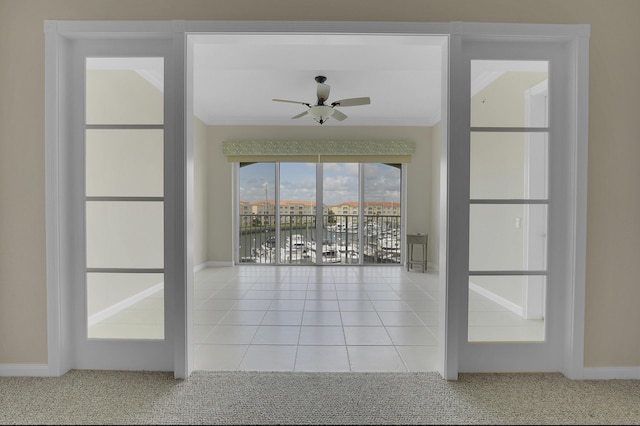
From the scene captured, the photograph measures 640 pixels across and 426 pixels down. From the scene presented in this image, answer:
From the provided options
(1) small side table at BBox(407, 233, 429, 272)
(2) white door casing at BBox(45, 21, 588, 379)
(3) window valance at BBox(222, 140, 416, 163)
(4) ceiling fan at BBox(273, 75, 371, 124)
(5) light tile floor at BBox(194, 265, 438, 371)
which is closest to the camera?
(2) white door casing at BBox(45, 21, 588, 379)

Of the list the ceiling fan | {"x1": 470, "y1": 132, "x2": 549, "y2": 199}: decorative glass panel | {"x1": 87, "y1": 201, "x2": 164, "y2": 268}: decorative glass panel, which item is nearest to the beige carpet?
{"x1": 87, "y1": 201, "x2": 164, "y2": 268}: decorative glass panel

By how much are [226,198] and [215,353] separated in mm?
4272

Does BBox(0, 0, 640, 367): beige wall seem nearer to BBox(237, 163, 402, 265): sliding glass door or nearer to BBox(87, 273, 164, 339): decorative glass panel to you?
BBox(87, 273, 164, 339): decorative glass panel

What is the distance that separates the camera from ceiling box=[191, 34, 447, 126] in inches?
128

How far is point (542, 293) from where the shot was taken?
7.36ft

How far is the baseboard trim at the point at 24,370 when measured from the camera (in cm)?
216

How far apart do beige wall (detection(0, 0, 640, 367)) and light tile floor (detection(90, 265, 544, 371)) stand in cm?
44

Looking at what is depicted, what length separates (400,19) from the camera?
6.94 feet

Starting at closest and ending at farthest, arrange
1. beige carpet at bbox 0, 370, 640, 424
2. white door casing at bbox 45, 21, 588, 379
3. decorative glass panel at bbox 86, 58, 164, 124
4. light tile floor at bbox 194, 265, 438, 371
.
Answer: beige carpet at bbox 0, 370, 640, 424 < white door casing at bbox 45, 21, 588, 379 < decorative glass panel at bbox 86, 58, 164, 124 < light tile floor at bbox 194, 265, 438, 371

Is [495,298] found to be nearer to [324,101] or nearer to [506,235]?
[506,235]

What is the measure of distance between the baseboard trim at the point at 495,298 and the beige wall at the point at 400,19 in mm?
424

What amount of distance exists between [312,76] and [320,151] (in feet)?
6.98

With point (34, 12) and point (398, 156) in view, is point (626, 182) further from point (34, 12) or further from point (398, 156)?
point (398, 156)

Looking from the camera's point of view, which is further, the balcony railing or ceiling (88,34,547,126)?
the balcony railing
